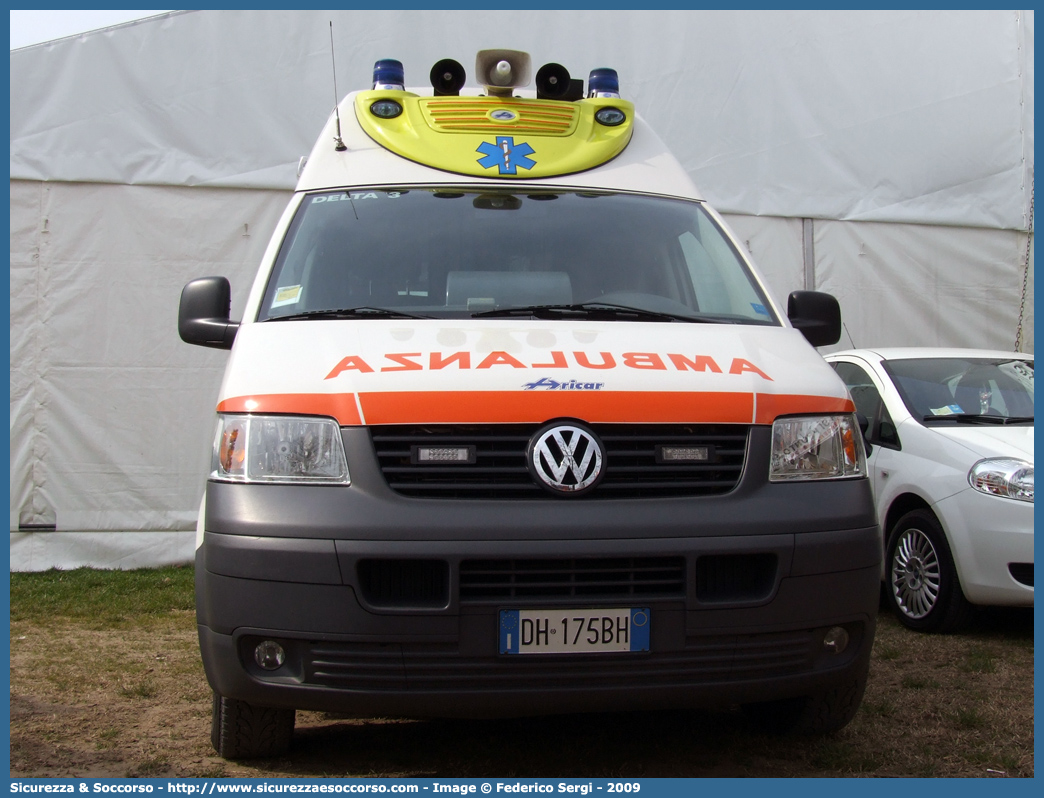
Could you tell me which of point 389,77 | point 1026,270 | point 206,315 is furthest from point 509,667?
point 1026,270

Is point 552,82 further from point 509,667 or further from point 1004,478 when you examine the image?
point 1004,478

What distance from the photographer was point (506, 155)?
4293 mm

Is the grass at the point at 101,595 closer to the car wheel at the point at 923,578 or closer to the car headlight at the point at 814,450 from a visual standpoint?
the car wheel at the point at 923,578

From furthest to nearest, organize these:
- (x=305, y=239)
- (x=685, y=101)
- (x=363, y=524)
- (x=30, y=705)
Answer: (x=685, y=101)
(x=30, y=705)
(x=305, y=239)
(x=363, y=524)

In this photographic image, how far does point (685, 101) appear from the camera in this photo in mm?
8820

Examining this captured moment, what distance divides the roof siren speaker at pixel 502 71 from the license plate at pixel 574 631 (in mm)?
2607

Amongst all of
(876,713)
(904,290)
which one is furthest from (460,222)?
(904,290)

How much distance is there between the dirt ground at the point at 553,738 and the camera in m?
3.39

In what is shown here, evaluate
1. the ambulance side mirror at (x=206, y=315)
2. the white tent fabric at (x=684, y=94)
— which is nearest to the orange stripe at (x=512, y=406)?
the ambulance side mirror at (x=206, y=315)

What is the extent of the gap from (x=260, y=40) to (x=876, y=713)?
671cm

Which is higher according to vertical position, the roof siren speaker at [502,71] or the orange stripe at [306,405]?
the roof siren speaker at [502,71]

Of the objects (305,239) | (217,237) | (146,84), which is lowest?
(305,239)

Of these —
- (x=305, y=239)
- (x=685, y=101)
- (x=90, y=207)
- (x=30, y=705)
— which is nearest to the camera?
(x=305, y=239)
